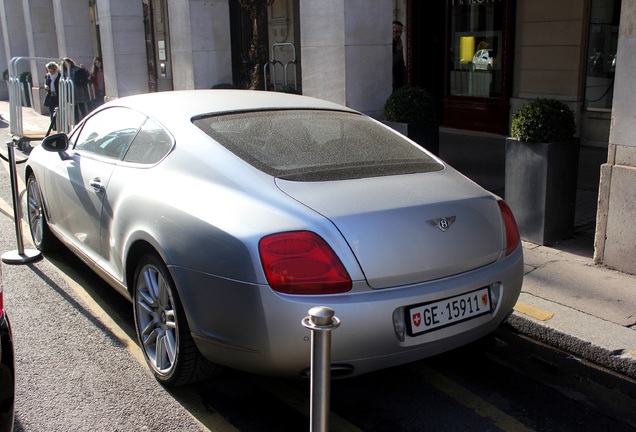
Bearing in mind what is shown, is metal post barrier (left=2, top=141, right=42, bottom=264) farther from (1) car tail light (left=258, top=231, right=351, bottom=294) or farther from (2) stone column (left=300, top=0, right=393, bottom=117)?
(2) stone column (left=300, top=0, right=393, bottom=117)

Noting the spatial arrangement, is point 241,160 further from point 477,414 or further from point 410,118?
point 410,118

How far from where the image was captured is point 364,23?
8.84 meters

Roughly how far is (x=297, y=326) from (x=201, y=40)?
11.8 m

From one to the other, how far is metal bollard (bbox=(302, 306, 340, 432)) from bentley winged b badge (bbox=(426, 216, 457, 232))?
39.7 inches

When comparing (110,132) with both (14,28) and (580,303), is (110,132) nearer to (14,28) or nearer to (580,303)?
(580,303)

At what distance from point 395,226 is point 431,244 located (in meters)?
0.21

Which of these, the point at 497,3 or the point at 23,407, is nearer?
the point at 23,407

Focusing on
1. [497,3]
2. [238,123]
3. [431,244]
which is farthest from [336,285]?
[497,3]

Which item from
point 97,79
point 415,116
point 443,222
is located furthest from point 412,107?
point 97,79

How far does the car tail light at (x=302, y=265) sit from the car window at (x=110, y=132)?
1.79 m

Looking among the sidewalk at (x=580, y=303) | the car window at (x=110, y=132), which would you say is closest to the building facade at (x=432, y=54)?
the sidewalk at (x=580, y=303)

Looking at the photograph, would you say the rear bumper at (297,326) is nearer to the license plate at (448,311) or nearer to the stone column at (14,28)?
the license plate at (448,311)

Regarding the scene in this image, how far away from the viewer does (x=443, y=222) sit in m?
3.32

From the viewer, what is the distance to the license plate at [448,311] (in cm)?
319
